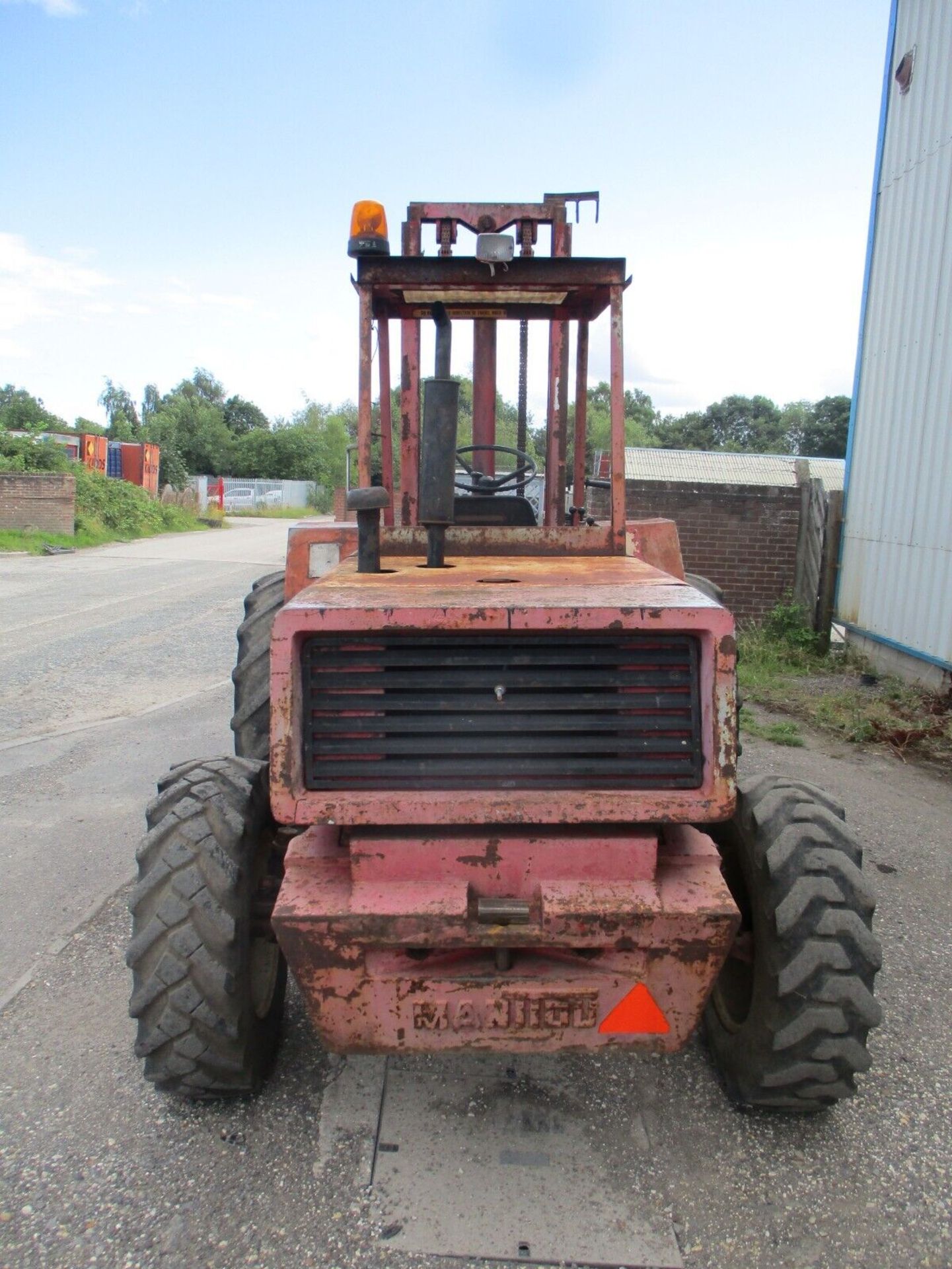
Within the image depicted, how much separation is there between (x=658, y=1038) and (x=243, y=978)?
46.6 inches

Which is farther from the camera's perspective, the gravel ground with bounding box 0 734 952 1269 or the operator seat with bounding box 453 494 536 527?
the operator seat with bounding box 453 494 536 527

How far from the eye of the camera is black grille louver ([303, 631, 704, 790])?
253 cm

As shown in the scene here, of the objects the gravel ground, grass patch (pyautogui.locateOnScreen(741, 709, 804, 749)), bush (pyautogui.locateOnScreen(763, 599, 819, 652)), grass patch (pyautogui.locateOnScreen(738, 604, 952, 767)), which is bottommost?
the gravel ground

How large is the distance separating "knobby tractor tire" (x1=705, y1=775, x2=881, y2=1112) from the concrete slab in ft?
1.76

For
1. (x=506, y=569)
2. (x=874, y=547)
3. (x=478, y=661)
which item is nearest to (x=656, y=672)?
(x=478, y=661)

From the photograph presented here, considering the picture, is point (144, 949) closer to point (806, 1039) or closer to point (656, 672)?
point (656, 672)

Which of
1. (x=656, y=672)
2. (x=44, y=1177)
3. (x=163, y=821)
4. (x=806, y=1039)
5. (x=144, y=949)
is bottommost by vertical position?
(x=44, y=1177)

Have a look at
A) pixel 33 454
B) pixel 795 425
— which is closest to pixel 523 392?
pixel 33 454

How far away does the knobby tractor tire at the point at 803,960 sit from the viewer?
266cm

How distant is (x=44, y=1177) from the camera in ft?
8.86

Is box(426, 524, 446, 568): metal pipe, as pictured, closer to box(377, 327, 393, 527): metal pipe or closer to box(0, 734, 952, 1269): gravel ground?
box(377, 327, 393, 527): metal pipe

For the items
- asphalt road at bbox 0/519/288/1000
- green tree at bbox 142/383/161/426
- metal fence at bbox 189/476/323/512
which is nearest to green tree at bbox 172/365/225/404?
green tree at bbox 142/383/161/426

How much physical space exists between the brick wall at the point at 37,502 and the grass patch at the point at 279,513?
67.4 feet

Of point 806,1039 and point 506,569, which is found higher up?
point 506,569
